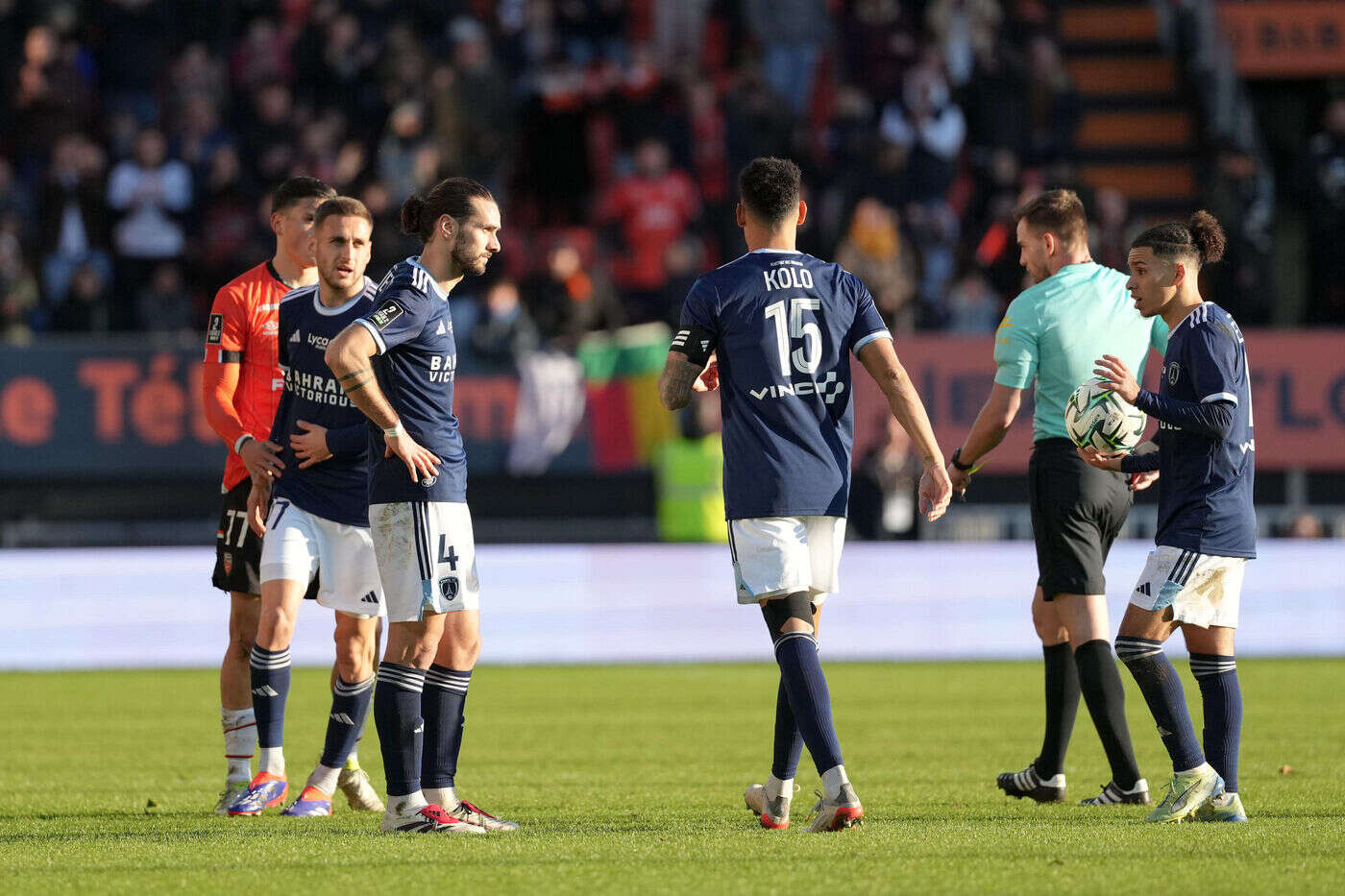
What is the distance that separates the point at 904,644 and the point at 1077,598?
7737 millimetres

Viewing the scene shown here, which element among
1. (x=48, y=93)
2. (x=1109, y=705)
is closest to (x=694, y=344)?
(x=1109, y=705)

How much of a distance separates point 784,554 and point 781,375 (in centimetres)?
58

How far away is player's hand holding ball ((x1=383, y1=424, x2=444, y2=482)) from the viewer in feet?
20.3

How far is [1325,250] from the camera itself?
2033 cm

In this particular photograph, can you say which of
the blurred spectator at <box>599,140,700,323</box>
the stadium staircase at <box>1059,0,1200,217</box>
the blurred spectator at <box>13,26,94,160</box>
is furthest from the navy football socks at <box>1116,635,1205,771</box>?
the stadium staircase at <box>1059,0,1200,217</box>

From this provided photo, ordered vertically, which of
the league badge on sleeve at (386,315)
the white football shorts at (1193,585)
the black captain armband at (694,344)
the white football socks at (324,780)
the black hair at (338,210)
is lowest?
the white football socks at (324,780)

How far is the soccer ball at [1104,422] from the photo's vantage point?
22.5 ft

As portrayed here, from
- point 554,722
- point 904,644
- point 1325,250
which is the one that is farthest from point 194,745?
point 1325,250

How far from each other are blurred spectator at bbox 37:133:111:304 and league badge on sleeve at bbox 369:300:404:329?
13.0 m

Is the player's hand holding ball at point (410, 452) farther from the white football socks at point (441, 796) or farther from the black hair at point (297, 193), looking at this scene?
the black hair at point (297, 193)

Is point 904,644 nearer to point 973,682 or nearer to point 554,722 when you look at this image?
point 973,682

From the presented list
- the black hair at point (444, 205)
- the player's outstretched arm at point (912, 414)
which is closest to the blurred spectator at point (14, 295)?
the black hair at point (444, 205)

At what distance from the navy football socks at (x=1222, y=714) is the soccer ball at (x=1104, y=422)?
31.6 inches

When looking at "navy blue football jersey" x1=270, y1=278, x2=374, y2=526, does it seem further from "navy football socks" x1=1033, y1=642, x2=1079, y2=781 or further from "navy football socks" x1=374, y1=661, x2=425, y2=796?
"navy football socks" x1=1033, y1=642, x2=1079, y2=781
